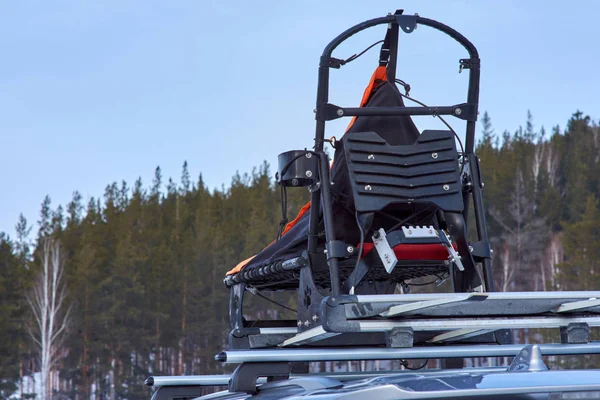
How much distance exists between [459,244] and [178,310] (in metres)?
73.5

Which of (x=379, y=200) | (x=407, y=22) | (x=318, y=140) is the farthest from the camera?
(x=407, y=22)

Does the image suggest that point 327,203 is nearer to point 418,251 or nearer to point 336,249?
point 336,249

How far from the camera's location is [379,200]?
11.8 ft

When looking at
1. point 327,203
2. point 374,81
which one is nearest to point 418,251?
point 327,203

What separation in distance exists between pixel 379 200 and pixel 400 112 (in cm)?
44

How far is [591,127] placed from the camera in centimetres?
11131

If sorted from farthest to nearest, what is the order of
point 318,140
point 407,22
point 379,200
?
point 407,22 < point 318,140 < point 379,200

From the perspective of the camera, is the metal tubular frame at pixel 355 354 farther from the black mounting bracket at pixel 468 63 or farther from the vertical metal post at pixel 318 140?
the black mounting bracket at pixel 468 63

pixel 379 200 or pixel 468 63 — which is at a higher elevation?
pixel 468 63

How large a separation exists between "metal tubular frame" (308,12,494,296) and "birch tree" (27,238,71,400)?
198 ft

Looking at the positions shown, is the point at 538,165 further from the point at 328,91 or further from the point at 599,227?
the point at 328,91

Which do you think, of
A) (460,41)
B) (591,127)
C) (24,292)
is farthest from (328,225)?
(591,127)

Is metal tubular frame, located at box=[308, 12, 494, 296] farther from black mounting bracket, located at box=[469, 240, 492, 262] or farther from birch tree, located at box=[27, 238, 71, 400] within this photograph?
birch tree, located at box=[27, 238, 71, 400]

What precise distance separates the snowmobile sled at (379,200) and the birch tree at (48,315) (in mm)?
60350
